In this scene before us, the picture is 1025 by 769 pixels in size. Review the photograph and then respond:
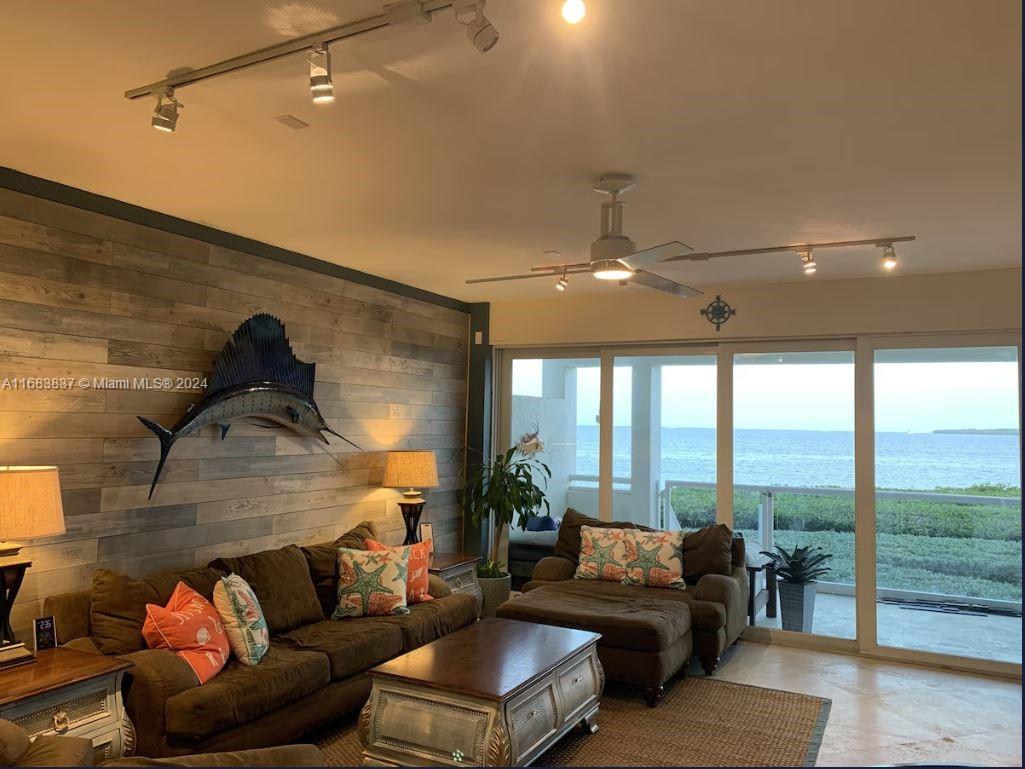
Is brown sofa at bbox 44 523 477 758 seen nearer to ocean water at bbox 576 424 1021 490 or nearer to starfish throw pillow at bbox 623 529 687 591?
starfish throw pillow at bbox 623 529 687 591

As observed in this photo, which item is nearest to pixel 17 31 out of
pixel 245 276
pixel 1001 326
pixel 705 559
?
pixel 245 276

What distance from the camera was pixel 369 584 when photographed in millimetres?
4359

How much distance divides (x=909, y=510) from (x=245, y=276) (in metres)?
4.66

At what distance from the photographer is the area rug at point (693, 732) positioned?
3486mm

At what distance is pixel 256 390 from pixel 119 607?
4.66 ft

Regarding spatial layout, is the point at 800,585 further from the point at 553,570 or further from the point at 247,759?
the point at 247,759

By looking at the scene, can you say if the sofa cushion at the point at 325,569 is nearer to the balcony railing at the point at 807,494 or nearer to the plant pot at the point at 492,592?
the plant pot at the point at 492,592

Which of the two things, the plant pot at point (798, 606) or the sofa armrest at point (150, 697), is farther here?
the plant pot at point (798, 606)

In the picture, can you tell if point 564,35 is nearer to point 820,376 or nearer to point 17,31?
point 17,31

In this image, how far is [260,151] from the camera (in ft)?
9.92

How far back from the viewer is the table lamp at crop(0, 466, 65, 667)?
2.82 meters

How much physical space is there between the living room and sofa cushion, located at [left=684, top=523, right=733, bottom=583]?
3 centimetres

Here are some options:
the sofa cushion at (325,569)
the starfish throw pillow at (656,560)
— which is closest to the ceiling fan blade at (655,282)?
the starfish throw pillow at (656,560)

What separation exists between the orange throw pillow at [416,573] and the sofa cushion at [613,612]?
0.51 m
